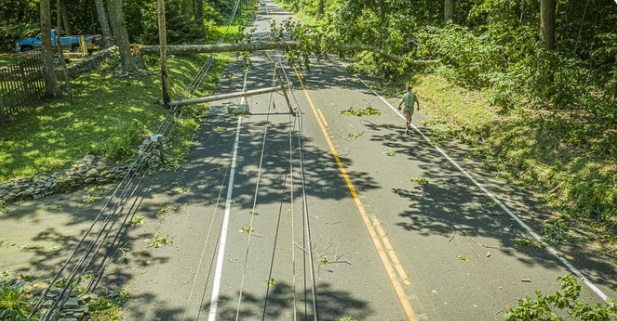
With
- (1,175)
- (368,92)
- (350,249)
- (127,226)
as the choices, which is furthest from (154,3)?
(350,249)

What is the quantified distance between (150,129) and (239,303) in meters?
10.7

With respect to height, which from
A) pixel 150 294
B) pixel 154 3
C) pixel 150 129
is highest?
pixel 154 3

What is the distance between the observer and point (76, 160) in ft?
43.5


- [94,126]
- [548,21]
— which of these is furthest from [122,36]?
[548,21]

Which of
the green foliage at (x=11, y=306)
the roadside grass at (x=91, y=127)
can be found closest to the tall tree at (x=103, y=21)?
the roadside grass at (x=91, y=127)

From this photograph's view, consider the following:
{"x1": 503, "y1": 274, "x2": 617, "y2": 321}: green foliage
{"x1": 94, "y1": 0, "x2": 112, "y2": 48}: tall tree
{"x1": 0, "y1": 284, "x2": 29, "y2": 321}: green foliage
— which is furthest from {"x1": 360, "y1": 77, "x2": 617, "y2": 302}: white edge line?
{"x1": 94, "y1": 0, "x2": 112, "y2": 48}: tall tree

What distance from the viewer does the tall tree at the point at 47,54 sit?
57.1ft

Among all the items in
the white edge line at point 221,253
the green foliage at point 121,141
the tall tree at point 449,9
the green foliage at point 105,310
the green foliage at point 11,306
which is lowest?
the green foliage at point 105,310

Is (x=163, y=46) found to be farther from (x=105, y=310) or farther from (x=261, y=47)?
(x=105, y=310)

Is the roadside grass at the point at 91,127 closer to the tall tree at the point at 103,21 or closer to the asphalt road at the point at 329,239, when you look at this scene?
the asphalt road at the point at 329,239

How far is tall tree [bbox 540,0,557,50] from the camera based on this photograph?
52.5 ft

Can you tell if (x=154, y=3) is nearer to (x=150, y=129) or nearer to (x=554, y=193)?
(x=150, y=129)

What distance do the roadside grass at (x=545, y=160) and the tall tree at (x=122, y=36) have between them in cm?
1492

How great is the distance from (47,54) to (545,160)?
60.8ft
